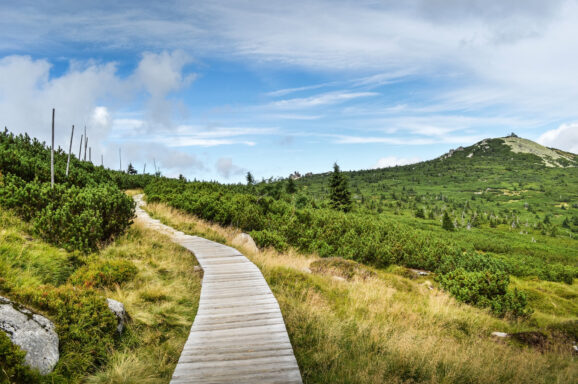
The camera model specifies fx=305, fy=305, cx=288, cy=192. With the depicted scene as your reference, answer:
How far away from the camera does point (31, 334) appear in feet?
13.0

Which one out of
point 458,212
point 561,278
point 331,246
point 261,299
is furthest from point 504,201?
point 261,299

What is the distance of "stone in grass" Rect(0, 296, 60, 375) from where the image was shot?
3789mm

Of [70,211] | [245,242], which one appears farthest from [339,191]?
[70,211]

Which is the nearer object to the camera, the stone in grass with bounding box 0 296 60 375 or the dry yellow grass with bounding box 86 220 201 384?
the stone in grass with bounding box 0 296 60 375

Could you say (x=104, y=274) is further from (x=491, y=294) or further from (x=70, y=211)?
(x=491, y=294)

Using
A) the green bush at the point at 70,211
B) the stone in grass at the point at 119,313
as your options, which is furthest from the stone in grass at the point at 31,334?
the green bush at the point at 70,211

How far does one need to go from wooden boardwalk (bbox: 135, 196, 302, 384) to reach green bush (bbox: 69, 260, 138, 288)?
1.96 meters

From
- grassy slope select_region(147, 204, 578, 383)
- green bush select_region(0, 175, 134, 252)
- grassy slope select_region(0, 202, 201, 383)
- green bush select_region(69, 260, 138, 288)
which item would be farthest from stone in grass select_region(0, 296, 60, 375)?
green bush select_region(0, 175, 134, 252)

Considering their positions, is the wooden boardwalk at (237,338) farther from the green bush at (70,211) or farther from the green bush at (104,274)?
the green bush at (70,211)

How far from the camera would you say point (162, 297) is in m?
7.16

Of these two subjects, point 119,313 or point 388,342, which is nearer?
point 119,313

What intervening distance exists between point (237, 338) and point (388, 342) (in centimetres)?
308

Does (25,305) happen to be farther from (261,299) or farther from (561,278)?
(561,278)

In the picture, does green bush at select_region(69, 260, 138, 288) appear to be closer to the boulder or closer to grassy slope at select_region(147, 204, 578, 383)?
grassy slope at select_region(147, 204, 578, 383)
